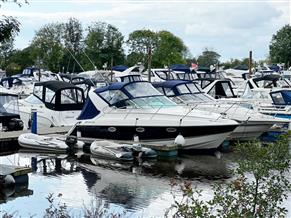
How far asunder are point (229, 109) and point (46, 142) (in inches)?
313

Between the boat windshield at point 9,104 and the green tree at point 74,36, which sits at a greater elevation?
the green tree at point 74,36

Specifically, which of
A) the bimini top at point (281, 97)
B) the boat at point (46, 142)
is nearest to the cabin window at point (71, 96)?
the boat at point (46, 142)

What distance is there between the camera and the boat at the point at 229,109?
74.1 ft

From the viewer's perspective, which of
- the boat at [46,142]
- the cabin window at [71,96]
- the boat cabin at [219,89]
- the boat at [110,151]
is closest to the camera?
the boat at [110,151]

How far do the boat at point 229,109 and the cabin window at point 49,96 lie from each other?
15.4 ft

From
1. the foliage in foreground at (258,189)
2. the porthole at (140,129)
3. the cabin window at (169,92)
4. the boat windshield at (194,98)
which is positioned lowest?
the porthole at (140,129)

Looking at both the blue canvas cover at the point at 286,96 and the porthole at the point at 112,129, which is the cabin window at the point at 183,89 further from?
the blue canvas cover at the point at 286,96

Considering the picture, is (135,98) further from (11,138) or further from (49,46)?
(49,46)

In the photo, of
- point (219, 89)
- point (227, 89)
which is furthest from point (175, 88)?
point (227, 89)

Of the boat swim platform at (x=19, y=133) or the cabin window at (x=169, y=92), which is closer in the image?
the boat swim platform at (x=19, y=133)

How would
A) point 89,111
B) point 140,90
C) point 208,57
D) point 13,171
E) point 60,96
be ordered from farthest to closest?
point 208,57, point 60,96, point 89,111, point 140,90, point 13,171

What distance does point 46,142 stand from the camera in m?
20.2

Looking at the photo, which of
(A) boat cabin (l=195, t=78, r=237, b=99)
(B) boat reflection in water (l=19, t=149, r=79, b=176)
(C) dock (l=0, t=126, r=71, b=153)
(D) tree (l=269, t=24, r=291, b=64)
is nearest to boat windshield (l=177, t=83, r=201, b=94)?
(A) boat cabin (l=195, t=78, r=237, b=99)

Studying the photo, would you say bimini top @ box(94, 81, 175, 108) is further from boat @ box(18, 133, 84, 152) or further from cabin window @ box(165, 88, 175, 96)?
cabin window @ box(165, 88, 175, 96)
